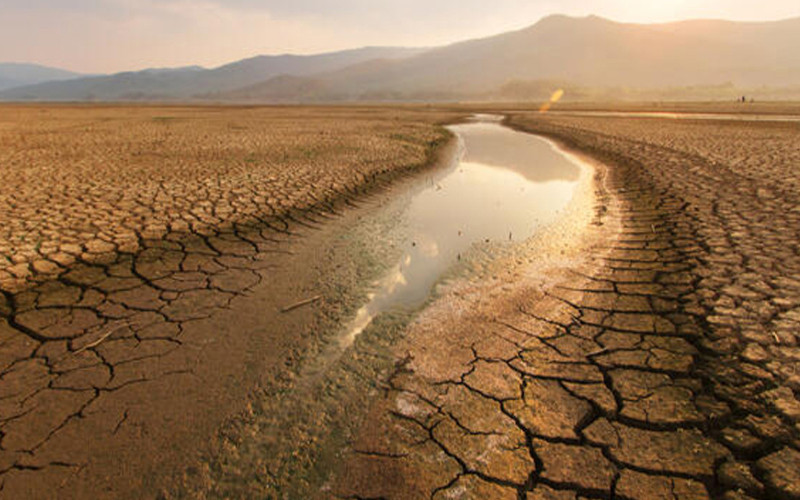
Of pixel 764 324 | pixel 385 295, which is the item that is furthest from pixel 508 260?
pixel 764 324

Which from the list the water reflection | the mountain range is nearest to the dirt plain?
the water reflection

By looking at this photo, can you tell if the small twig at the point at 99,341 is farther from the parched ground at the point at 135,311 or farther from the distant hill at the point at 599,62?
the distant hill at the point at 599,62

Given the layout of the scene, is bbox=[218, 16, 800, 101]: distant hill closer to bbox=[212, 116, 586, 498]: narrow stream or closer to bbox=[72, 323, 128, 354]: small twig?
bbox=[212, 116, 586, 498]: narrow stream

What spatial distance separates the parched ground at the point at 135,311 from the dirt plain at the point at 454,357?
0.02 meters

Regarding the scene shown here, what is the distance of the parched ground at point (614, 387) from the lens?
61.4 inches

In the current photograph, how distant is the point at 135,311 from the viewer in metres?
2.89

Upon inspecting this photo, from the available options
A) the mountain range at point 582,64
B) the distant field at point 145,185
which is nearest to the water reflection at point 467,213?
the distant field at point 145,185

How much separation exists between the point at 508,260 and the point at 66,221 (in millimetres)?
5039

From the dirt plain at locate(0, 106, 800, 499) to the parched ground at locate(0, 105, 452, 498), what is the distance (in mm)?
16

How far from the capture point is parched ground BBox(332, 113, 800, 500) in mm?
1559

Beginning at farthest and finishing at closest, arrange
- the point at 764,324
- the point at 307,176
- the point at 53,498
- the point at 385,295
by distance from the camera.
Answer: the point at 307,176 → the point at 385,295 → the point at 764,324 → the point at 53,498

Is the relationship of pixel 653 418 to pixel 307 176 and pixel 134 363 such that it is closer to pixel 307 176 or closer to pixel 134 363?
pixel 134 363

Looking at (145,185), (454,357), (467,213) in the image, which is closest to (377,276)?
(454,357)

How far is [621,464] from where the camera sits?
1613 millimetres
